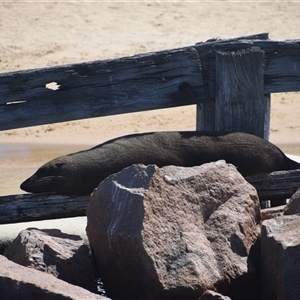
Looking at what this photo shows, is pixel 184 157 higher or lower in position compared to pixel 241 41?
lower

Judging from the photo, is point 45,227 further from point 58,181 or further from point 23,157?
point 23,157

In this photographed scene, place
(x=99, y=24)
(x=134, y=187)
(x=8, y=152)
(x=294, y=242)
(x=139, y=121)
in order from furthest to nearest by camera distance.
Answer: (x=99, y=24) < (x=139, y=121) < (x=8, y=152) < (x=134, y=187) < (x=294, y=242)

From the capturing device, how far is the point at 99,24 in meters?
20.4

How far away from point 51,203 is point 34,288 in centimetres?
154

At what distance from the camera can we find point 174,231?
14.4 ft

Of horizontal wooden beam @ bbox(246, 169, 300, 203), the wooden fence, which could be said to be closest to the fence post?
the wooden fence

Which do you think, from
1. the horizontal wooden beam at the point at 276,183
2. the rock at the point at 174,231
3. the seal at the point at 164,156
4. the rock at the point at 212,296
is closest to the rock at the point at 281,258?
the rock at the point at 174,231

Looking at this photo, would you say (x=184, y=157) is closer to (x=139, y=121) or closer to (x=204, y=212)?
(x=204, y=212)

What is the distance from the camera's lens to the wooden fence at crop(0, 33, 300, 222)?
18.4ft

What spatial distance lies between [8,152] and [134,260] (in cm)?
853

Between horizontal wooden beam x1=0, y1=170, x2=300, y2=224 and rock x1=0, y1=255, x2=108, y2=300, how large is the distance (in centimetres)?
131

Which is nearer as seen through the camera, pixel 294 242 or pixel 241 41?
pixel 294 242

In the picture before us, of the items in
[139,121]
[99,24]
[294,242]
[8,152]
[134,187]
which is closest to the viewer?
[294,242]

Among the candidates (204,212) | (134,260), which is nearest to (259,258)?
(204,212)
